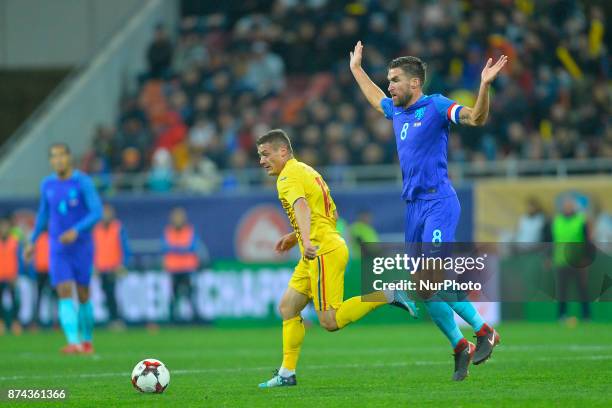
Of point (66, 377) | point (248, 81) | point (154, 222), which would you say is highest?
point (248, 81)

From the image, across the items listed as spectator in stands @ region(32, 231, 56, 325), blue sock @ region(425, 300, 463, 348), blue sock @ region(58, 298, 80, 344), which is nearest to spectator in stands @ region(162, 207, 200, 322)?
spectator in stands @ region(32, 231, 56, 325)

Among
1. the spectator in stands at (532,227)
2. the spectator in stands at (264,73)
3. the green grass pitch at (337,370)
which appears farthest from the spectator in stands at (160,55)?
the green grass pitch at (337,370)

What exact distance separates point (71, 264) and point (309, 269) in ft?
18.2

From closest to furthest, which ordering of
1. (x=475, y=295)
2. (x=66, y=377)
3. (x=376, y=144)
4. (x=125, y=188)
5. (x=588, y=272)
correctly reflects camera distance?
(x=66, y=377), (x=475, y=295), (x=588, y=272), (x=376, y=144), (x=125, y=188)

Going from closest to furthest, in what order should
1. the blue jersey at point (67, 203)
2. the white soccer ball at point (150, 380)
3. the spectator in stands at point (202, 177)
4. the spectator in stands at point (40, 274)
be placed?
the white soccer ball at point (150, 380), the blue jersey at point (67, 203), the spectator in stands at point (40, 274), the spectator in stands at point (202, 177)

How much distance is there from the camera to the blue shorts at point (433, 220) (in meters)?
10.2

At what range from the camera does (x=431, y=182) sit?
10.3 m

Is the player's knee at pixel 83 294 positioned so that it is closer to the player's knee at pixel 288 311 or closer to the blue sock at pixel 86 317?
the blue sock at pixel 86 317

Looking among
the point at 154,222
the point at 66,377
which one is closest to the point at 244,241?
the point at 154,222

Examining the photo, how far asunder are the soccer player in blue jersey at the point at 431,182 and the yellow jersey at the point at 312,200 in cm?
64

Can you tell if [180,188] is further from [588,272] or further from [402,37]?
[588,272]

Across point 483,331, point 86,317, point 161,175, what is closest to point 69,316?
point 86,317

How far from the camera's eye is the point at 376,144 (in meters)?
23.7

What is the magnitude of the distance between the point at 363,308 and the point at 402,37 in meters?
16.7
